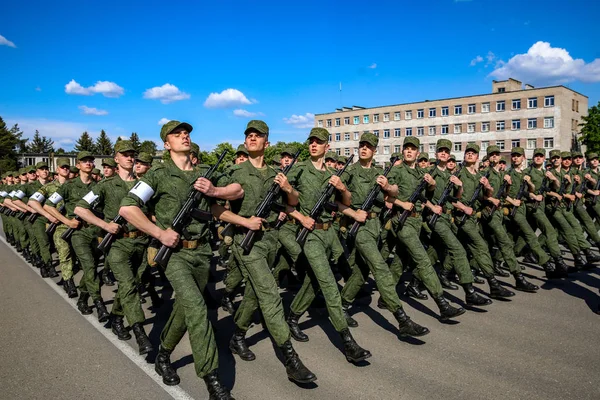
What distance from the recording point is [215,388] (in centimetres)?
357

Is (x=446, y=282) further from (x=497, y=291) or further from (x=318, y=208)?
(x=318, y=208)

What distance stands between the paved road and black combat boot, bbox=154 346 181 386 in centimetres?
8

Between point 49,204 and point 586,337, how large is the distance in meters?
7.35

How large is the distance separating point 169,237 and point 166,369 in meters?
1.27

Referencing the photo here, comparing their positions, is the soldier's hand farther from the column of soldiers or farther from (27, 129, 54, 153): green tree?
(27, 129, 54, 153): green tree

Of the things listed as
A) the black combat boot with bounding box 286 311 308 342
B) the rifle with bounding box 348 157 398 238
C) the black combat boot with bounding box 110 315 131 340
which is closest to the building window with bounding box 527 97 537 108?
the rifle with bounding box 348 157 398 238

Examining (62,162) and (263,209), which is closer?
(263,209)

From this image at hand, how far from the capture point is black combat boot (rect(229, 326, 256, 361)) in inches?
183

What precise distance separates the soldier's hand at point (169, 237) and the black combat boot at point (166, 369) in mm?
1068

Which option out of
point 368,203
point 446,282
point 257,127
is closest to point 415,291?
point 446,282

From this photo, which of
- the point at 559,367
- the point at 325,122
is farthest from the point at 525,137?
the point at 559,367

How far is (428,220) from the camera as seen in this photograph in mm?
6672

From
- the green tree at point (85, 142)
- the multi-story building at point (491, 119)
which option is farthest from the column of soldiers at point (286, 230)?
the green tree at point (85, 142)

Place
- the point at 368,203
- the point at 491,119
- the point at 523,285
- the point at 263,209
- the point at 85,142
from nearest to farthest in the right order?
the point at 263,209, the point at 368,203, the point at 523,285, the point at 491,119, the point at 85,142
